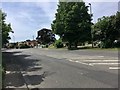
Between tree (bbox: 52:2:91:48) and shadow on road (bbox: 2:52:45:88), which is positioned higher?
tree (bbox: 52:2:91:48)

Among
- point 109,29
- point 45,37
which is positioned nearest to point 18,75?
point 109,29

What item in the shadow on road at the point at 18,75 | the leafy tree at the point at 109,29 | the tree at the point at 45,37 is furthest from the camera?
the tree at the point at 45,37

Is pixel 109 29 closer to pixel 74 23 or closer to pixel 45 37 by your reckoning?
pixel 74 23

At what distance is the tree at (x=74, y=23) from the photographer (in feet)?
199

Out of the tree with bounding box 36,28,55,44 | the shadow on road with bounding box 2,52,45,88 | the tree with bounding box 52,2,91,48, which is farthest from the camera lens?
the tree with bounding box 36,28,55,44

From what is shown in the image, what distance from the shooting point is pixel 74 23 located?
202ft

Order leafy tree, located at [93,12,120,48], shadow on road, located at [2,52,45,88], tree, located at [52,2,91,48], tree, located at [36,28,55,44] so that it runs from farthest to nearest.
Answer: tree, located at [36,28,55,44]
tree, located at [52,2,91,48]
leafy tree, located at [93,12,120,48]
shadow on road, located at [2,52,45,88]

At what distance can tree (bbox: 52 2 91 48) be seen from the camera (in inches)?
2386

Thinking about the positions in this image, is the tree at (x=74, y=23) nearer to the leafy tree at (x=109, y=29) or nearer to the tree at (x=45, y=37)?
the leafy tree at (x=109, y=29)

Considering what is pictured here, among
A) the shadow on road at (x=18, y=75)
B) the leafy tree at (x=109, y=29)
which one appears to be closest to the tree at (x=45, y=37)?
the leafy tree at (x=109, y=29)

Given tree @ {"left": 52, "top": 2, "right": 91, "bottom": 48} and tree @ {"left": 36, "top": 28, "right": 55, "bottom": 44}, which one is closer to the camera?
tree @ {"left": 52, "top": 2, "right": 91, "bottom": 48}

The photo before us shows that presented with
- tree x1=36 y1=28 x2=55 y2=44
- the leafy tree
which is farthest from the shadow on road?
tree x1=36 y1=28 x2=55 y2=44

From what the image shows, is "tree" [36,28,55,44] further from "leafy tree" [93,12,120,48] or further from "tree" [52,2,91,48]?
"leafy tree" [93,12,120,48]

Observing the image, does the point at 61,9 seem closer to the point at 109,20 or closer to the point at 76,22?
the point at 76,22
